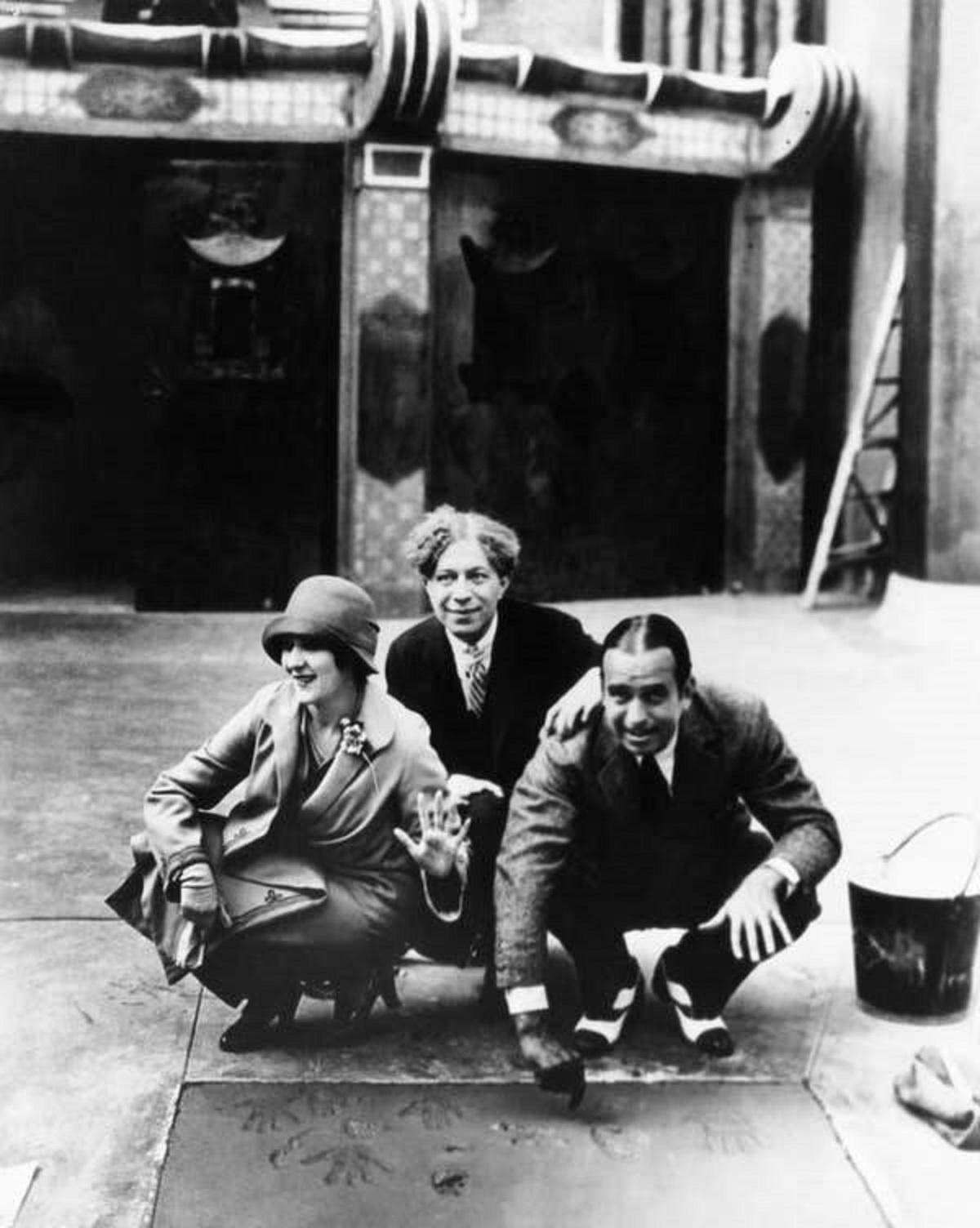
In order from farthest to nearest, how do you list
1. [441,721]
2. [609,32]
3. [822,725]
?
[609,32] → [822,725] → [441,721]

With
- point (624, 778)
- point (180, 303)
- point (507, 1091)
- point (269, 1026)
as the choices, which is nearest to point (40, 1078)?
point (269, 1026)

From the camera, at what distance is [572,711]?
3107 mm

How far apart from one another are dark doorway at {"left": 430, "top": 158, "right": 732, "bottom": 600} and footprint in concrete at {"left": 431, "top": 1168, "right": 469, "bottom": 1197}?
385cm

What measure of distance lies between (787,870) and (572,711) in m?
0.46

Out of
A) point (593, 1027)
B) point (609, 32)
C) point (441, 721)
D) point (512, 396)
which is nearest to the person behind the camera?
point (593, 1027)

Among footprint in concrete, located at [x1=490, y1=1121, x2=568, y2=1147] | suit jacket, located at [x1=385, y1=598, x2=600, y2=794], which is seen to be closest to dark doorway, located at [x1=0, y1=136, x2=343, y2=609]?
suit jacket, located at [x1=385, y1=598, x2=600, y2=794]

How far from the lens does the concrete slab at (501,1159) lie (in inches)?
102

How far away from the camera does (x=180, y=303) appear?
25.3 feet

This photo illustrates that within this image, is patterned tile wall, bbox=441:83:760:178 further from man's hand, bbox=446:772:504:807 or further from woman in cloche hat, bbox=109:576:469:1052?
woman in cloche hat, bbox=109:576:469:1052

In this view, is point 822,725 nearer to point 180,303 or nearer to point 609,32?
point 180,303

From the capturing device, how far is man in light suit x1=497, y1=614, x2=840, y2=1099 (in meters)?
2.99

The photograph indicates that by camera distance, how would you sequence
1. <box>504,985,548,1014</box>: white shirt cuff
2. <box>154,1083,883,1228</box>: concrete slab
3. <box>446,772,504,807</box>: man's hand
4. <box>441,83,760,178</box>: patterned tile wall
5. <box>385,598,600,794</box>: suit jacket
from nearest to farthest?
<box>154,1083,883,1228</box>: concrete slab
<box>504,985,548,1014</box>: white shirt cuff
<box>446,772,504,807</box>: man's hand
<box>385,598,600,794</box>: suit jacket
<box>441,83,760,178</box>: patterned tile wall

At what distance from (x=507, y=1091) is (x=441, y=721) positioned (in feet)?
2.41
